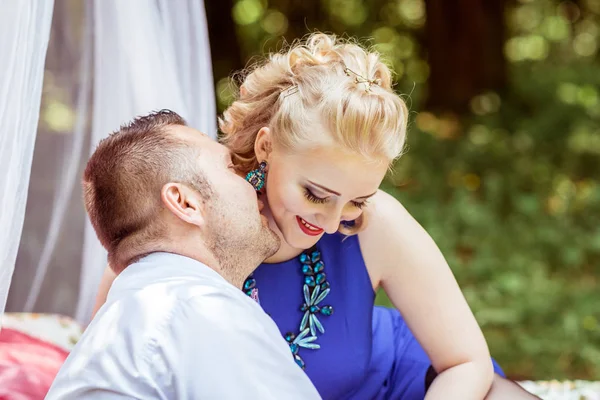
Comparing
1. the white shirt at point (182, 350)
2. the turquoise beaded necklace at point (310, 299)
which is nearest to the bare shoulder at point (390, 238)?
the turquoise beaded necklace at point (310, 299)

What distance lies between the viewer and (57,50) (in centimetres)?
276

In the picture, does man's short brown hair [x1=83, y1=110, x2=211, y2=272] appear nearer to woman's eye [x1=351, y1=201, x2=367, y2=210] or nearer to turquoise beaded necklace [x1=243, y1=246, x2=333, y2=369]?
woman's eye [x1=351, y1=201, x2=367, y2=210]

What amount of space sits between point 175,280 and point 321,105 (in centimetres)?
66

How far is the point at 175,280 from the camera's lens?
5.32 ft

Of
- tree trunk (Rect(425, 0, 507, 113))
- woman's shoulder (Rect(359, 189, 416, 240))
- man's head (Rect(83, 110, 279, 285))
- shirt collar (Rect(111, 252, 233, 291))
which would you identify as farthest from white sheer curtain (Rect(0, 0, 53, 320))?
tree trunk (Rect(425, 0, 507, 113))

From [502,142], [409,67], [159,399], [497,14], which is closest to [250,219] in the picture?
[159,399]

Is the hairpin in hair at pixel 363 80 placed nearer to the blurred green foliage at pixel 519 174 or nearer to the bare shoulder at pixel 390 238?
the bare shoulder at pixel 390 238

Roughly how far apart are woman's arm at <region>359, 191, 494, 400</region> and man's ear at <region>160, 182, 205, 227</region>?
0.68m

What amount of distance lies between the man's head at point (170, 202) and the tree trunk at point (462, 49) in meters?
6.08

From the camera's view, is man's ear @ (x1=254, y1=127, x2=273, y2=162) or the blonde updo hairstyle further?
man's ear @ (x1=254, y1=127, x2=273, y2=162)

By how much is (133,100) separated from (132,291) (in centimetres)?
116

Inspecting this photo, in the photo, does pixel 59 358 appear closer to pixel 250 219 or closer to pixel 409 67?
pixel 250 219

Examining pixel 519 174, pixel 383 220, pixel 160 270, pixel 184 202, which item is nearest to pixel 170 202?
pixel 184 202

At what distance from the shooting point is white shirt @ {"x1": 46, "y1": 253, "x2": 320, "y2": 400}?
1.50m
